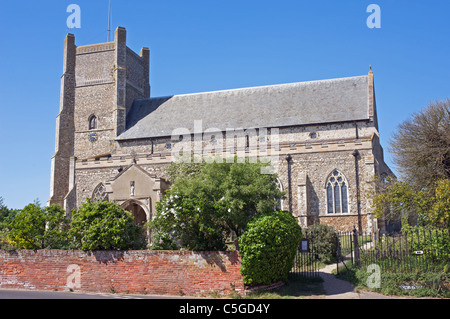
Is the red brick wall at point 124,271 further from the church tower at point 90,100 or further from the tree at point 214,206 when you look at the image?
the church tower at point 90,100

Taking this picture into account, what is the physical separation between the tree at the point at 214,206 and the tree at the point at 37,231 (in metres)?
4.38

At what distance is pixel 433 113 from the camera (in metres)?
23.8

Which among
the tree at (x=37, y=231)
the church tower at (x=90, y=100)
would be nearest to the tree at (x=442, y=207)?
the tree at (x=37, y=231)

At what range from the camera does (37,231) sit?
20.2 meters

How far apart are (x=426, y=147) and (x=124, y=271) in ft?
50.8

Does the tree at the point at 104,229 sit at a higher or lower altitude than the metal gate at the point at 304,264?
higher

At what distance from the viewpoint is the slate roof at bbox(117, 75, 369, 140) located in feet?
117

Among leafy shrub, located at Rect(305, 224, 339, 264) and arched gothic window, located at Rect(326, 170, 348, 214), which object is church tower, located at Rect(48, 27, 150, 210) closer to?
arched gothic window, located at Rect(326, 170, 348, 214)

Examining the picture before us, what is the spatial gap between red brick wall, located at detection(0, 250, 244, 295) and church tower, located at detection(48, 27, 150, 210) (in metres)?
23.2

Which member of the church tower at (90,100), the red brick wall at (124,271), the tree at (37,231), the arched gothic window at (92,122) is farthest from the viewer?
the arched gothic window at (92,122)

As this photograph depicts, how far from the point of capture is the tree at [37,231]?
2002 centimetres

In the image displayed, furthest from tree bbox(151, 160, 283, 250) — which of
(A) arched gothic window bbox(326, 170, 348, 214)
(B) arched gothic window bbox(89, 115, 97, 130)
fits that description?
(B) arched gothic window bbox(89, 115, 97, 130)

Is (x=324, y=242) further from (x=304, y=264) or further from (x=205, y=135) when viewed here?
(x=205, y=135)
